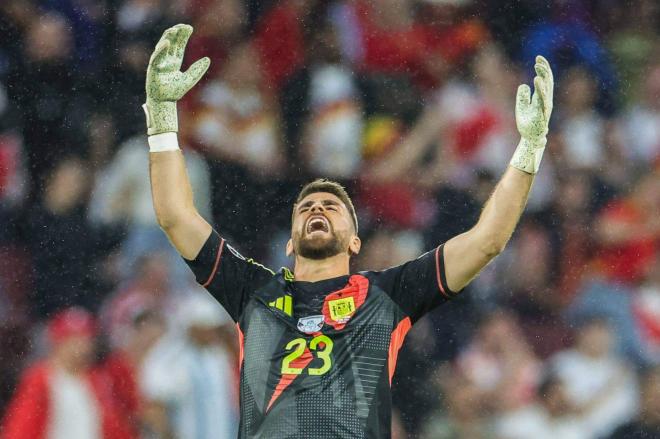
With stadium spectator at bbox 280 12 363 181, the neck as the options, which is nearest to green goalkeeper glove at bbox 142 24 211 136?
the neck

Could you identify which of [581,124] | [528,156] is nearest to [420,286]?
[528,156]

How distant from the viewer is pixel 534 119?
335cm

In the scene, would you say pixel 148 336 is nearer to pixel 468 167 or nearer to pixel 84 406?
pixel 84 406

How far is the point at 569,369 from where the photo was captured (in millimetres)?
5656

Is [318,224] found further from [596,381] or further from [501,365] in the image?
[596,381]

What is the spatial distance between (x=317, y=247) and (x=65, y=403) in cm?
246

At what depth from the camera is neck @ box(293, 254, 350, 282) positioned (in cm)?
358

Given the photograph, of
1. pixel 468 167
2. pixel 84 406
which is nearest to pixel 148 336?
pixel 84 406

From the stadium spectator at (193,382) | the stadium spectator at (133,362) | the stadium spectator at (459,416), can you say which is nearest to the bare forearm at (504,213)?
the stadium spectator at (459,416)

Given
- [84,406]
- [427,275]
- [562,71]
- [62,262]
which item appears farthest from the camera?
[562,71]

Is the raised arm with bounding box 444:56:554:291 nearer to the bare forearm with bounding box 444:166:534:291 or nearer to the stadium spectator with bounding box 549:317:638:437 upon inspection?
the bare forearm with bounding box 444:166:534:291

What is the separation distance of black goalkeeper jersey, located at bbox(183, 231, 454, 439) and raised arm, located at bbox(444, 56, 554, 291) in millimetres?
74

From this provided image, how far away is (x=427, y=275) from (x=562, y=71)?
3376 mm

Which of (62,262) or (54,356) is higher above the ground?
(62,262)
